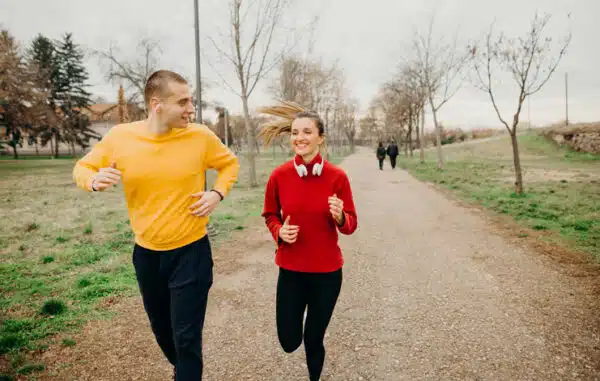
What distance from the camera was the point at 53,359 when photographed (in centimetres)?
328

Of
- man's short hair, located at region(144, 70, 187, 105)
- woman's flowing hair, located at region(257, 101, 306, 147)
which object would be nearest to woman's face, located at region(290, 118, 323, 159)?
woman's flowing hair, located at region(257, 101, 306, 147)

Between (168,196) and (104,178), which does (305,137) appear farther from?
(104,178)

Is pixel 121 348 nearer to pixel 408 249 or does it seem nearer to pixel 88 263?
pixel 88 263

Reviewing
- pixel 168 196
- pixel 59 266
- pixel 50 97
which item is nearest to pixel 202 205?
pixel 168 196

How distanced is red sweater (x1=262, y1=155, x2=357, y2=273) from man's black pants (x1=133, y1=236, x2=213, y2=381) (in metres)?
0.55

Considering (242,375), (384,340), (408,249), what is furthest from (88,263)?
(408,249)

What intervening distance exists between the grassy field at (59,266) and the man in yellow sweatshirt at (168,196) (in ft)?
5.86

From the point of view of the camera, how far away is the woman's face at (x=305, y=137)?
256 centimetres

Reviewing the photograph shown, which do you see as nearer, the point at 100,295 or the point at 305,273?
the point at 305,273

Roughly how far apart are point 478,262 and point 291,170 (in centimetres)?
440

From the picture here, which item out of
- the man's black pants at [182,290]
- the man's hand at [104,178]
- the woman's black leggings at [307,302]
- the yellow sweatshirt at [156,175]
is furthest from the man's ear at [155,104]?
the woman's black leggings at [307,302]

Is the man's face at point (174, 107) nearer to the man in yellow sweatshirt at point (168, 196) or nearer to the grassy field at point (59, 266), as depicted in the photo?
the man in yellow sweatshirt at point (168, 196)

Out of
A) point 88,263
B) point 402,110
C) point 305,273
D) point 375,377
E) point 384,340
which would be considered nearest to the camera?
point 305,273

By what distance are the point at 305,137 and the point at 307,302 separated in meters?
1.19
